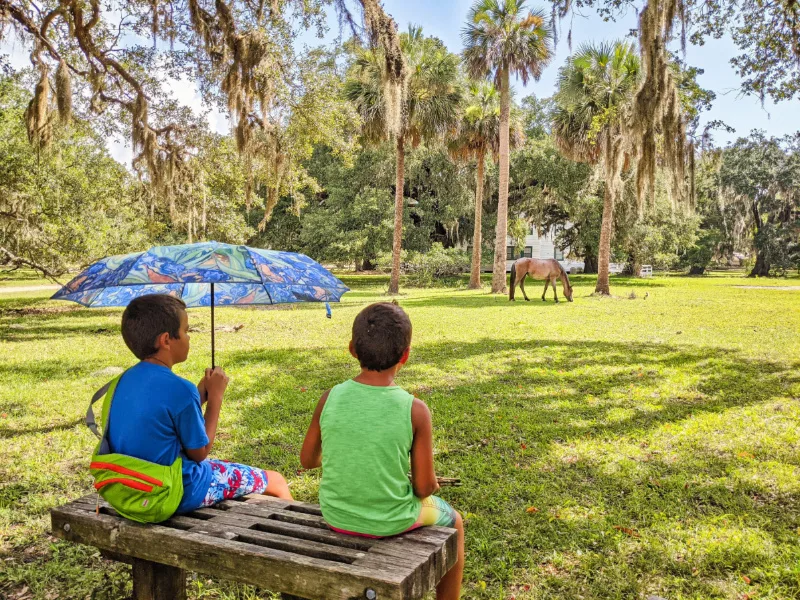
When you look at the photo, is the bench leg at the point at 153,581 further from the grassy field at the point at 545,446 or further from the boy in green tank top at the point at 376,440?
the boy in green tank top at the point at 376,440

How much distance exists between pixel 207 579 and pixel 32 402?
4.65 meters

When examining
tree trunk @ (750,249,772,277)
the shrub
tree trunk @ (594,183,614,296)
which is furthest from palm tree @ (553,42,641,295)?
tree trunk @ (750,249,772,277)

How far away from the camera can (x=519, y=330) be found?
41.8 ft

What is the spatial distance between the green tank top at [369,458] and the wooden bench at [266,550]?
77 mm

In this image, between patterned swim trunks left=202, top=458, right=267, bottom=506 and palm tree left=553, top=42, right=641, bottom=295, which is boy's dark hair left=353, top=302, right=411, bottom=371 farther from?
palm tree left=553, top=42, right=641, bottom=295

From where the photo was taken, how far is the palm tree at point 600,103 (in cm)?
1992

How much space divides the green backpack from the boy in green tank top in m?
0.66

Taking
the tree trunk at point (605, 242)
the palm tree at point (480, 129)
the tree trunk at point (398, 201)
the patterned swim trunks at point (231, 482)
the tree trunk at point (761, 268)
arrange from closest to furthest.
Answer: the patterned swim trunks at point (231, 482) < the tree trunk at point (605, 242) < the tree trunk at point (398, 201) < the palm tree at point (480, 129) < the tree trunk at point (761, 268)

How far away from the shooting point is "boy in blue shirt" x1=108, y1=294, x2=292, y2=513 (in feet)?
7.82

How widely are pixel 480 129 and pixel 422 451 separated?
24516mm

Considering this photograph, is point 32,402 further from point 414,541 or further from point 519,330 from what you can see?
point 519,330

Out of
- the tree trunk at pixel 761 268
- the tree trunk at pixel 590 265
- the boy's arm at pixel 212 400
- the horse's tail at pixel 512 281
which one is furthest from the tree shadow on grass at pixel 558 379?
the tree trunk at pixel 761 268

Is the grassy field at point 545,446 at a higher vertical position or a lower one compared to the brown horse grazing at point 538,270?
lower

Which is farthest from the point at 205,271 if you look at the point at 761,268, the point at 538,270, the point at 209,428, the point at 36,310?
the point at 761,268
